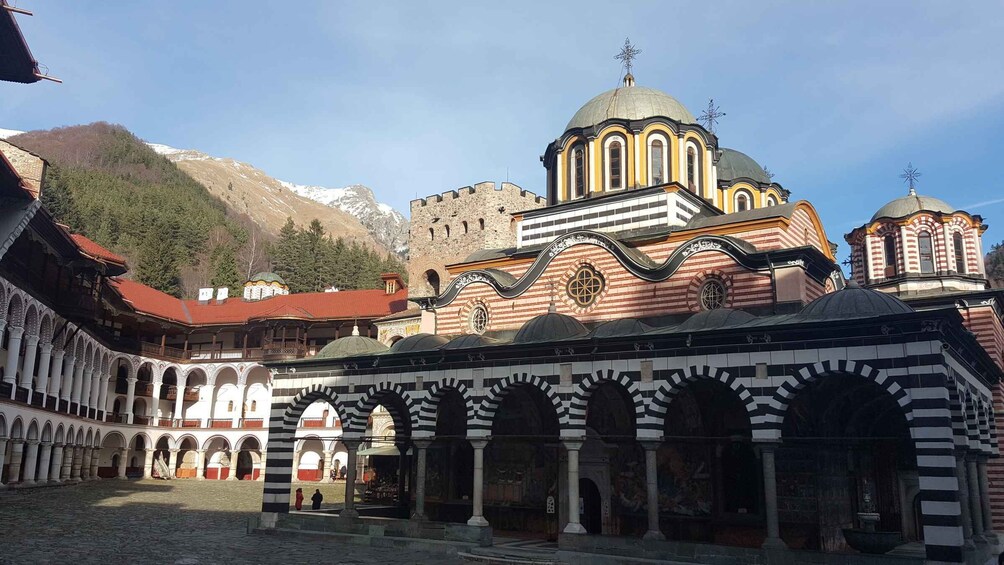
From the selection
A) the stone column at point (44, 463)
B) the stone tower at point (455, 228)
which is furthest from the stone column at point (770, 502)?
the stone column at point (44, 463)

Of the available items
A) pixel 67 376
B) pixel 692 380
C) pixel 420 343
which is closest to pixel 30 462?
pixel 67 376

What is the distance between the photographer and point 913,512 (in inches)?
849

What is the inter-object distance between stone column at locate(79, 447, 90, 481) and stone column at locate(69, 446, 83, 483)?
447 mm

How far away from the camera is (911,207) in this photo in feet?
100

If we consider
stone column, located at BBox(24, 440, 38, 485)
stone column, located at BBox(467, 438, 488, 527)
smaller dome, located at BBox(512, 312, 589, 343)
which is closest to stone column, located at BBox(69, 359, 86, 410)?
stone column, located at BBox(24, 440, 38, 485)

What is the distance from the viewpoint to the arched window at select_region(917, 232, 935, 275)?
29.8 m

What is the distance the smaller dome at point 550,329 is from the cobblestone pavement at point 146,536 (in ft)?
17.2

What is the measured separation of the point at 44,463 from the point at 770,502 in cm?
2890

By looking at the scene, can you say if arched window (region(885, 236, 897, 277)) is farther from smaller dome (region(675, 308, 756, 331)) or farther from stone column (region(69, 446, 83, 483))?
stone column (region(69, 446, 83, 483))

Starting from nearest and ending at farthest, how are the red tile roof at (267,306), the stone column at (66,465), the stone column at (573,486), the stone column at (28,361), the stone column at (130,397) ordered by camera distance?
the stone column at (573,486), the stone column at (28,361), the stone column at (66,465), the stone column at (130,397), the red tile roof at (267,306)

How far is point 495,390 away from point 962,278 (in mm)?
19145

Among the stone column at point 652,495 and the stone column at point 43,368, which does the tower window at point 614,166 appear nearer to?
the stone column at point 652,495

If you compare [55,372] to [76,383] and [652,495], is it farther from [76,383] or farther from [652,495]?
[652,495]

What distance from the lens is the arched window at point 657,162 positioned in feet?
81.3
